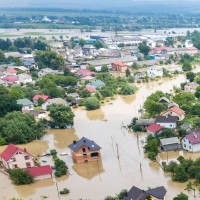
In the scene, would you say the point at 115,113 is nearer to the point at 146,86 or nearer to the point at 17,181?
the point at 146,86

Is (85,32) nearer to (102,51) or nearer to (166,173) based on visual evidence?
(102,51)

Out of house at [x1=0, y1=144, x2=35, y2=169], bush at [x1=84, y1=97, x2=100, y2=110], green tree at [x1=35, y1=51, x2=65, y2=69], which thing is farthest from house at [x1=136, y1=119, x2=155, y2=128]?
green tree at [x1=35, y1=51, x2=65, y2=69]

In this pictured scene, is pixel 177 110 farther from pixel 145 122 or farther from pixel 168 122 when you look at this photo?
pixel 145 122

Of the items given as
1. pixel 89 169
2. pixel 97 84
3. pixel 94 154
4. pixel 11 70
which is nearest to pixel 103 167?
pixel 89 169

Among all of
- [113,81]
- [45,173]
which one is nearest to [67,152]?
[45,173]

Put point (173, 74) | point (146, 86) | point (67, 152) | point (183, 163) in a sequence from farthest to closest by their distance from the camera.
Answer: point (173, 74) < point (146, 86) < point (67, 152) < point (183, 163)

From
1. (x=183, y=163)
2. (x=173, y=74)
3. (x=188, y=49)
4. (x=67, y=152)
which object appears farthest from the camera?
(x=188, y=49)

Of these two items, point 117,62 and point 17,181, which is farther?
point 117,62
